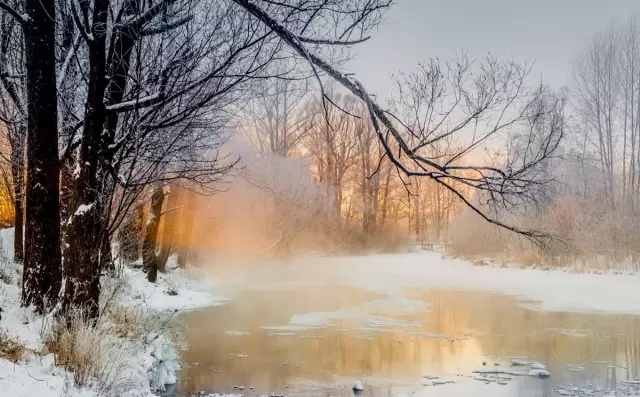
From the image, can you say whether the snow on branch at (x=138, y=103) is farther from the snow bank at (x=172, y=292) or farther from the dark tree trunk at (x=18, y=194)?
the snow bank at (x=172, y=292)

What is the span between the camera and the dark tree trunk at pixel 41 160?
6238 millimetres

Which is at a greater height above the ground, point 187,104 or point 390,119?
point 187,104

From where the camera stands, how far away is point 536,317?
14.3 meters

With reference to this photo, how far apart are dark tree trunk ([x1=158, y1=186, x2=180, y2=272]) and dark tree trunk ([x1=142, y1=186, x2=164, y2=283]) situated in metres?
0.76

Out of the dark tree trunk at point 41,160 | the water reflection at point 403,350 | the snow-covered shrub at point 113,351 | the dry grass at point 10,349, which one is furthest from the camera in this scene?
the water reflection at point 403,350

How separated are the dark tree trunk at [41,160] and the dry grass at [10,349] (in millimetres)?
1195

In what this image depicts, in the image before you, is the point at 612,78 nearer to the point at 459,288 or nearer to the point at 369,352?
the point at 459,288

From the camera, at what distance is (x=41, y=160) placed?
6.31 metres

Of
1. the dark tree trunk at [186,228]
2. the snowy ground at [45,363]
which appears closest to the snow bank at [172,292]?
the dark tree trunk at [186,228]

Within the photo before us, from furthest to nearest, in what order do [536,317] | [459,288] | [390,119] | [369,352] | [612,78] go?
[612,78] < [459,288] < [536,317] < [369,352] < [390,119]

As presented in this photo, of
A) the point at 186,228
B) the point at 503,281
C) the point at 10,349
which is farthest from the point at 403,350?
the point at 186,228

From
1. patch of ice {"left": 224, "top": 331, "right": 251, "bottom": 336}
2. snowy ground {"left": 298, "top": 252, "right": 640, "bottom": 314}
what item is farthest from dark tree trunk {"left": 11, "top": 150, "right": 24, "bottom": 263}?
snowy ground {"left": 298, "top": 252, "right": 640, "bottom": 314}

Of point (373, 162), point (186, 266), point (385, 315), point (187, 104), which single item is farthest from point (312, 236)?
point (187, 104)

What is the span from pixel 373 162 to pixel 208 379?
3578 centimetres
